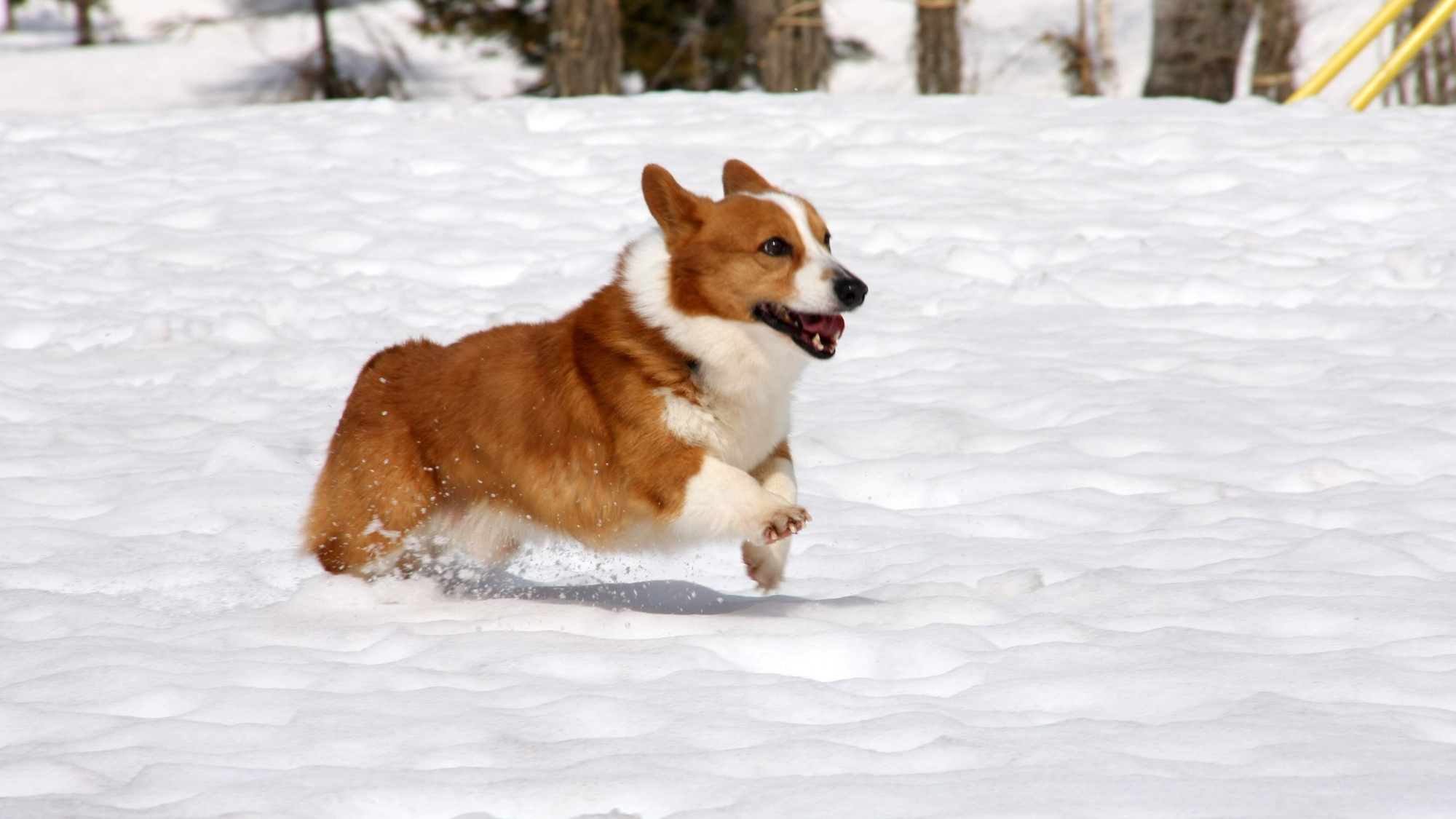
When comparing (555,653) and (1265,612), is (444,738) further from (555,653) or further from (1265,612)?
(1265,612)

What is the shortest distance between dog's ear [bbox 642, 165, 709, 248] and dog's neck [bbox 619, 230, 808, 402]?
19 cm

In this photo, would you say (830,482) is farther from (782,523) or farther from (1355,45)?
(1355,45)

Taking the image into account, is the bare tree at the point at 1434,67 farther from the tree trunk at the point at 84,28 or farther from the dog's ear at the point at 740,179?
the tree trunk at the point at 84,28

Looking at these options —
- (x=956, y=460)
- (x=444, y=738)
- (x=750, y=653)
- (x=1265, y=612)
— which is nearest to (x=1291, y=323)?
(x=956, y=460)

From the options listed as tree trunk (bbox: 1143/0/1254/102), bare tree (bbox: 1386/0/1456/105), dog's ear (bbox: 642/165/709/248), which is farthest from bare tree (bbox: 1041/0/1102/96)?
dog's ear (bbox: 642/165/709/248)

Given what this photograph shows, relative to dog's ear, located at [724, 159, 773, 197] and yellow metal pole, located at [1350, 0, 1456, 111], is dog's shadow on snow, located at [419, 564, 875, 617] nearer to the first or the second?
dog's ear, located at [724, 159, 773, 197]

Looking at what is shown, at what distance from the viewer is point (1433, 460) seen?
4574 mm

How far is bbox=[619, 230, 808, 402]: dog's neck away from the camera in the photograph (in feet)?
11.2

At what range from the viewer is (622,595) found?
12.7 feet

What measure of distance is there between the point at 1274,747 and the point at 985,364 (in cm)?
362

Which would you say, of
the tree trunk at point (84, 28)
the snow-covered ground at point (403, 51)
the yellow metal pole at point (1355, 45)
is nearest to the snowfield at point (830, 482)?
the yellow metal pole at point (1355, 45)

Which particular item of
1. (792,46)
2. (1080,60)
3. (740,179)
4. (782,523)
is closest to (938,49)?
(792,46)

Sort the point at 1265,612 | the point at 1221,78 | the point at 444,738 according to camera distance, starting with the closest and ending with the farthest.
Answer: the point at 444,738 < the point at 1265,612 < the point at 1221,78

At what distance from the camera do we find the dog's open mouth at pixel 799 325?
338cm
